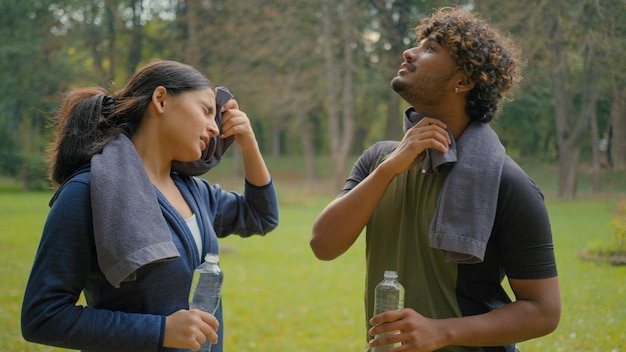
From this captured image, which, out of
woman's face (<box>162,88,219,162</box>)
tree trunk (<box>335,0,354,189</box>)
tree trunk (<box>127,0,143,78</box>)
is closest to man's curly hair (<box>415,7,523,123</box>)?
woman's face (<box>162,88,219,162</box>)

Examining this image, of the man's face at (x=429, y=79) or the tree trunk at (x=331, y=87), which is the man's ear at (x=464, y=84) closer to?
the man's face at (x=429, y=79)

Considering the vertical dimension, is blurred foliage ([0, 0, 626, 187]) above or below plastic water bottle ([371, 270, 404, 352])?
above

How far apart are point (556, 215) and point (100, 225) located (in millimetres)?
2075

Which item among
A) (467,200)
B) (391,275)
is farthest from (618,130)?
(391,275)

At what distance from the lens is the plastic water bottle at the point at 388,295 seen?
1450 millimetres

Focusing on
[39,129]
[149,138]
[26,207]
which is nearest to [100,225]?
[149,138]

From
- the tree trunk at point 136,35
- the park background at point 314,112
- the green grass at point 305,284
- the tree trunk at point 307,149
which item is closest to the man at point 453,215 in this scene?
the park background at point 314,112

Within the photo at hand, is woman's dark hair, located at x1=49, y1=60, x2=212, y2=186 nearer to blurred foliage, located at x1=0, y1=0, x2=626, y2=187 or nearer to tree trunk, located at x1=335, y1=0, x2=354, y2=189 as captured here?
blurred foliage, located at x1=0, y1=0, x2=626, y2=187

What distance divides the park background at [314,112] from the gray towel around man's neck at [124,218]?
336 mm

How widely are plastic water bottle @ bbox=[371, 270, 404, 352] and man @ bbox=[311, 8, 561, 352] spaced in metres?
0.05

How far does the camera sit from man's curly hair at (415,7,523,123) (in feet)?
5.06

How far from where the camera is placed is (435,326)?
4.61 ft

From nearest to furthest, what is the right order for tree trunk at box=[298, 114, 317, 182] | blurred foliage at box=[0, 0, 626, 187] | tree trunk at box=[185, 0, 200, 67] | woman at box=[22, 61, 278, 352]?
1. woman at box=[22, 61, 278, 352]
2. blurred foliage at box=[0, 0, 626, 187]
3. tree trunk at box=[185, 0, 200, 67]
4. tree trunk at box=[298, 114, 317, 182]

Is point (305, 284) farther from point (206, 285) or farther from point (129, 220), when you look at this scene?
point (129, 220)
